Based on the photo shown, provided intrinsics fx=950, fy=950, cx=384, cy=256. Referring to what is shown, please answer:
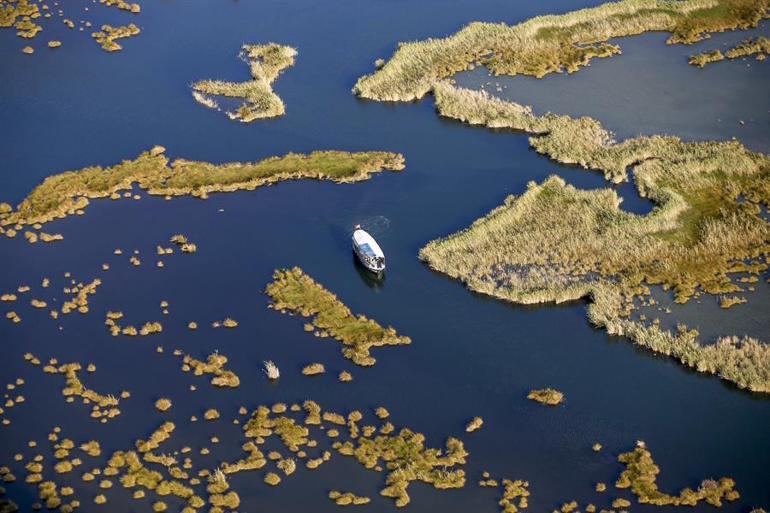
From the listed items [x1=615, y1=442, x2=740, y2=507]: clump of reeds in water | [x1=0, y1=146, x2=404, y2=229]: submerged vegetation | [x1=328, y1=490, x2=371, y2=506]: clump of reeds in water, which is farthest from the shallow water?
[x1=0, y1=146, x2=404, y2=229]: submerged vegetation

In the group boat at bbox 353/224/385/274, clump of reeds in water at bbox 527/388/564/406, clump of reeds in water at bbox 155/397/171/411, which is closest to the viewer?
clump of reeds in water at bbox 155/397/171/411

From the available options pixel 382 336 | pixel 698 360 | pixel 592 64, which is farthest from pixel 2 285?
pixel 592 64

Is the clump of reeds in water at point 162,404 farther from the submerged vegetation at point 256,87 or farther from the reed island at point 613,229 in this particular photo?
the submerged vegetation at point 256,87

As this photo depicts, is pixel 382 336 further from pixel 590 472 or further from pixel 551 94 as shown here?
pixel 551 94

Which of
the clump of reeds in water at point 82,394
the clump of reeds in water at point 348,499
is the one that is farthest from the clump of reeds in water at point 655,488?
the clump of reeds in water at point 82,394

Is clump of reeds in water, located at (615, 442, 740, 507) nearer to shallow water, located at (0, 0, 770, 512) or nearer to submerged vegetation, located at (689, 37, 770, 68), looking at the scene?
shallow water, located at (0, 0, 770, 512)

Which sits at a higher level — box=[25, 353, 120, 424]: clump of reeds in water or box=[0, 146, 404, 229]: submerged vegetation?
box=[0, 146, 404, 229]: submerged vegetation
